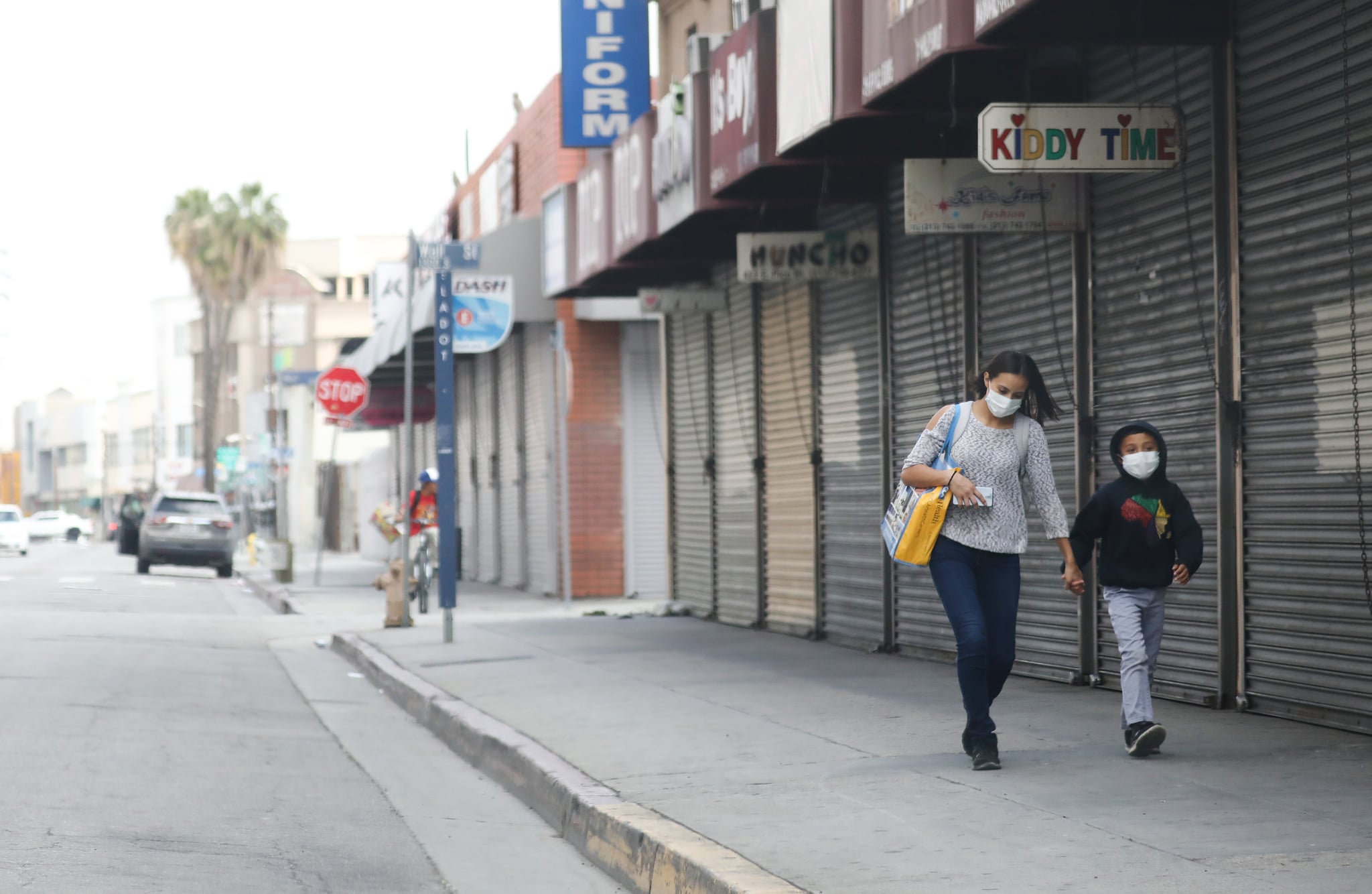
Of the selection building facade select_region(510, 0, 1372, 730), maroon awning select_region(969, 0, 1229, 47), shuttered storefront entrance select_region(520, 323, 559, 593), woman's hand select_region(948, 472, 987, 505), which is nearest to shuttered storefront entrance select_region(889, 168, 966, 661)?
building facade select_region(510, 0, 1372, 730)

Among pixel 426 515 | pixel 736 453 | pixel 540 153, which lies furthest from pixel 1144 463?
pixel 540 153

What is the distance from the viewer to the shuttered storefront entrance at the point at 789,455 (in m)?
16.3

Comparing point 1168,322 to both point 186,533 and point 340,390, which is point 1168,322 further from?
point 186,533

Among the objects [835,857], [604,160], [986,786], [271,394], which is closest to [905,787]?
[986,786]

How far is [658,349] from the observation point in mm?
25141

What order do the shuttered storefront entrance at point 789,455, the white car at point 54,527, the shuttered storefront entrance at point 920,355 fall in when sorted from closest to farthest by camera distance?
1. the shuttered storefront entrance at point 920,355
2. the shuttered storefront entrance at point 789,455
3. the white car at point 54,527

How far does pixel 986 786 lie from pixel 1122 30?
14.2ft

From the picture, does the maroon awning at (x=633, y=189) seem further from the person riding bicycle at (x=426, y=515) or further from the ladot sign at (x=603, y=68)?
the person riding bicycle at (x=426, y=515)

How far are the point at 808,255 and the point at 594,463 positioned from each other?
10.1 m

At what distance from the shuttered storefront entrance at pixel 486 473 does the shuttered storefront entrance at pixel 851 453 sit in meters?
14.7

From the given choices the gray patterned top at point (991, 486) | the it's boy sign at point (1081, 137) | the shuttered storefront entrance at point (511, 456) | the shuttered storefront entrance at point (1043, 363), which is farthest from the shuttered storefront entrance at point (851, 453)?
the shuttered storefront entrance at point (511, 456)

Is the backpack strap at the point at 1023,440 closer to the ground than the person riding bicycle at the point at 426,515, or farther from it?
farther from it

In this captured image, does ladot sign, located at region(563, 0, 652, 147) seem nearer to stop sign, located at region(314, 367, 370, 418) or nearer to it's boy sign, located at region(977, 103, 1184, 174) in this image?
stop sign, located at region(314, 367, 370, 418)

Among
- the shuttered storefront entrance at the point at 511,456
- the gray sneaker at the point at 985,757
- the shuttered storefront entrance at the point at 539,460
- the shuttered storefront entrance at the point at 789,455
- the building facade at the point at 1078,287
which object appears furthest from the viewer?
the shuttered storefront entrance at the point at 511,456
